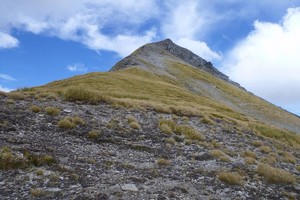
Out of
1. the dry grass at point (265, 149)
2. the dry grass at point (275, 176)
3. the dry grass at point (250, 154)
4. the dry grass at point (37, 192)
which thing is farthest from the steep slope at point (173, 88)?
the dry grass at point (37, 192)

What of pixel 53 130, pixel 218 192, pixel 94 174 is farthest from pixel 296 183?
pixel 53 130

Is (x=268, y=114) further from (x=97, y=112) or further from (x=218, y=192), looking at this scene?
(x=218, y=192)

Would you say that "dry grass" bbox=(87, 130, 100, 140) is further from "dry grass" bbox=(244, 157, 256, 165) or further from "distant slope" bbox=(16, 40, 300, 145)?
"distant slope" bbox=(16, 40, 300, 145)

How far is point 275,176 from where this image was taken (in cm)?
2239

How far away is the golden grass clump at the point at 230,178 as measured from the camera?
2041 cm

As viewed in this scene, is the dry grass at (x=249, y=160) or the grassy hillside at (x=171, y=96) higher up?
the grassy hillside at (x=171, y=96)

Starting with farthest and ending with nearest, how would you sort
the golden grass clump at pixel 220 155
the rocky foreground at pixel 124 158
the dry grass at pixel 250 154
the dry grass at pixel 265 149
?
the dry grass at pixel 265 149
the dry grass at pixel 250 154
the golden grass clump at pixel 220 155
the rocky foreground at pixel 124 158

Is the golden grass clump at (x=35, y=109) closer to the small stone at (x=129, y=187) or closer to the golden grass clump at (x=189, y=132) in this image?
the golden grass clump at (x=189, y=132)

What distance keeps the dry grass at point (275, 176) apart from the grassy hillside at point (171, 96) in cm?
1355

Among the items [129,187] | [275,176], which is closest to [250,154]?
[275,176]

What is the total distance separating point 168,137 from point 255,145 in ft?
26.3

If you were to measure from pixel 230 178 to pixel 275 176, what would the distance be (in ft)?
11.5

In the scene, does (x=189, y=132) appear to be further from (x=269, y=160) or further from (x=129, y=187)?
(x=129, y=187)

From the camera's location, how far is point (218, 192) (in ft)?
62.2
